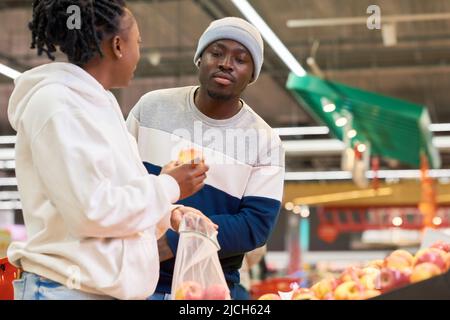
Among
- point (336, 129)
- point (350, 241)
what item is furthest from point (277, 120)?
point (336, 129)

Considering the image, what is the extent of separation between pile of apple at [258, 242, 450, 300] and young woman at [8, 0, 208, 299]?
22.5 inches

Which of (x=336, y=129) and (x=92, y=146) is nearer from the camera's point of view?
(x=92, y=146)

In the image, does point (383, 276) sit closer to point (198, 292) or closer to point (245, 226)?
point (245, 226)

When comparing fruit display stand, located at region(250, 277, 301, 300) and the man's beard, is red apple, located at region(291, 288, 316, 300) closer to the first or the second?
the man's beard

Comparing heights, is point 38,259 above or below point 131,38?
below

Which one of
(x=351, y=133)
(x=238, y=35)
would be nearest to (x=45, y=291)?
(x=238, y=35)

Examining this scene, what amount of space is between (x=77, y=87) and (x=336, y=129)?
6521 mm

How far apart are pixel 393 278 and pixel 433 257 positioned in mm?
121

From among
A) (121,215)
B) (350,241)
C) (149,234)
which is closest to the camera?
(121,215)

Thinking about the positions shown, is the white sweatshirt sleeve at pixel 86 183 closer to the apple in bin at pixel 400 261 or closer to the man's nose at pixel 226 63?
the man's nose at pixel 226 63

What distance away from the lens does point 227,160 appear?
2402 mm

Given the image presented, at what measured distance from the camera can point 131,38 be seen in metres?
1.91
